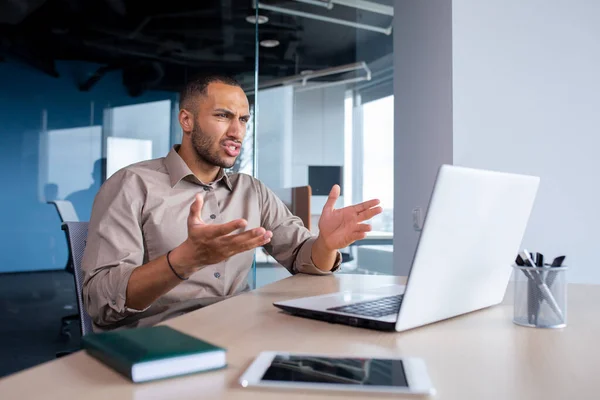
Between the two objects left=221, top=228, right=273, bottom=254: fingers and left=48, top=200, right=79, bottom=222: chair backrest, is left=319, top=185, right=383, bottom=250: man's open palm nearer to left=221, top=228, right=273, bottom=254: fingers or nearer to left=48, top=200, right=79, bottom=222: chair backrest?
left=221, top=228, right=273, bottom=254: fingers

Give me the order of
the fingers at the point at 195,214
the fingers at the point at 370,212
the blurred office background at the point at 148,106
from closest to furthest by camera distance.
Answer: the fingers at the point at 195,214 < the fingers at the point at 370,212 < the blurred office background at the point at 148,106

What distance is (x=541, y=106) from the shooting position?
2.58 metres

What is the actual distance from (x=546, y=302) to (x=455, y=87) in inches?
62.6

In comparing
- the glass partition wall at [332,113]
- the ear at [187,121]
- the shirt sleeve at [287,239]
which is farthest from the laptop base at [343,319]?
the glass partition wall at [332,113]

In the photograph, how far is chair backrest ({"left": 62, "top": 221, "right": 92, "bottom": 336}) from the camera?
1.76 metres

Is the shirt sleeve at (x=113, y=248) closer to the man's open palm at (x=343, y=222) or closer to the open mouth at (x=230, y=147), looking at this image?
the open mouth at (x=230, y=147)

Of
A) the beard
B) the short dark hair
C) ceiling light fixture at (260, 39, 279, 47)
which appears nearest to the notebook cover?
the beard

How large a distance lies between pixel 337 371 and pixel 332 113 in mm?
4292

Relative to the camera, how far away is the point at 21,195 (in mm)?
6691

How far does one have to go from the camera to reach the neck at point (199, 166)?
76.8 inches

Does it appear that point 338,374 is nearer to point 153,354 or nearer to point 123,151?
point 153,354

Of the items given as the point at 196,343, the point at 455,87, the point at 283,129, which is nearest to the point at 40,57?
the point at 283,129

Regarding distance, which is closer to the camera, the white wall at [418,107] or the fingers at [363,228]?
the fingers at [363,228]

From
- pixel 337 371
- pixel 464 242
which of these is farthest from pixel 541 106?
pixel 337 371
